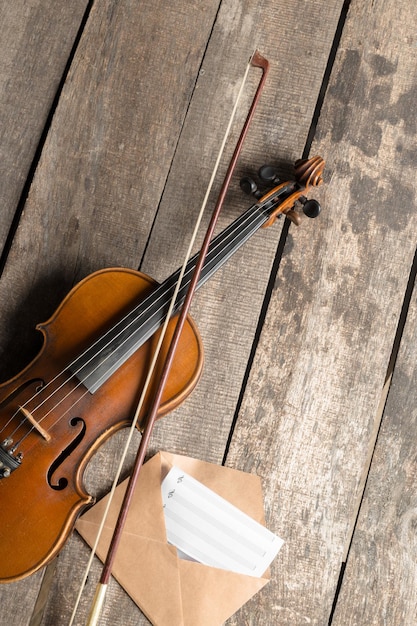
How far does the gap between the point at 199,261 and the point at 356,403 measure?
49 cm

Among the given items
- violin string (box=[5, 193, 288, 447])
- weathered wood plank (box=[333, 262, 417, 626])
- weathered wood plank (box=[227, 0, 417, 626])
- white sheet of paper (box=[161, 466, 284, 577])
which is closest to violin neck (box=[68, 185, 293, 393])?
violin string (box=[5, 193, 288, 447])

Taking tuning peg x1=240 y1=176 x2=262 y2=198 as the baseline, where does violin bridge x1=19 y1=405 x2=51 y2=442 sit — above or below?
below

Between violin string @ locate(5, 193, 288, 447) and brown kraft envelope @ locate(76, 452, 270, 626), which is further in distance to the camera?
brown kraft envelope @ locate(76, 452, 270, 626)

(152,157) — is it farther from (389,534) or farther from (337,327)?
(389,534)

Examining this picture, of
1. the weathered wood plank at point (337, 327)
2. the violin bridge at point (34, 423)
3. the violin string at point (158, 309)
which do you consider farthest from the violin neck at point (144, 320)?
the weathered wood plank at point (337, 327)

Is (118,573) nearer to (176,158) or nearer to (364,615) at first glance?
(364,615)

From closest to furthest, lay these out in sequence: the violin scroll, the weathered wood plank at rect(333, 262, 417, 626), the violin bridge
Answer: the violin bridge → the violin scroll → the weathered wood plank at rect(333, 262, 417, 626)

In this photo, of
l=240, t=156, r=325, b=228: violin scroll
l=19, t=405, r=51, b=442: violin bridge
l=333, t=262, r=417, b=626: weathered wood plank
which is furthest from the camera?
l=333, t=262, r=417, b=626: weathered wood plank

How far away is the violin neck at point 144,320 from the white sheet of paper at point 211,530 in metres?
0.33

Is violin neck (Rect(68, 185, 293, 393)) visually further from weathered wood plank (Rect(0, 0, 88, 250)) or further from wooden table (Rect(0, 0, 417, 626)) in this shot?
weathered wood plank (Rect(0, 0, 88, 250))

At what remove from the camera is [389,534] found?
1432mm

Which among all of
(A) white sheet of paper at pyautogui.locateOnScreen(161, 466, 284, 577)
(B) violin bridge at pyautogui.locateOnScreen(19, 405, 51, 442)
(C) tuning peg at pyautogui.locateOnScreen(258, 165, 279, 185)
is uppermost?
→ (C) tuning peg at pyautogui.locateOnScreen(258, 165, 279, 185)

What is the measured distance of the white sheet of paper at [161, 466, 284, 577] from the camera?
54.3 inches

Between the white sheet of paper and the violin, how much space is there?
0.83 feet
